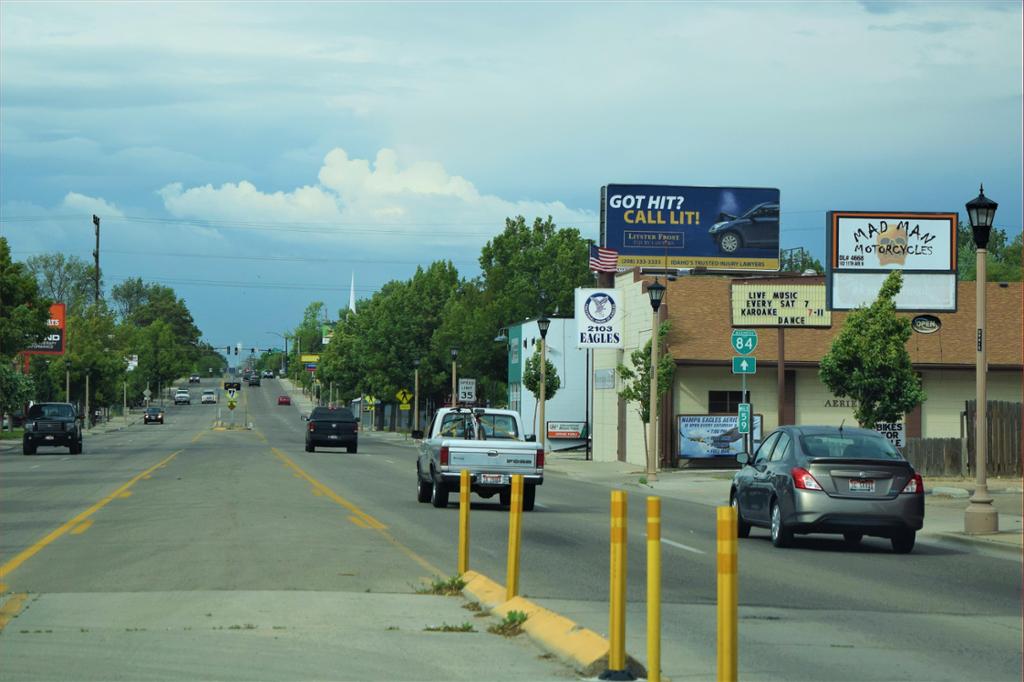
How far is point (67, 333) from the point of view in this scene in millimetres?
106062

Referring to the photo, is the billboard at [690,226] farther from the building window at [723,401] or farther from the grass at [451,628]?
the grass at [451,628]

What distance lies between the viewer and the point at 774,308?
40969 millimetres

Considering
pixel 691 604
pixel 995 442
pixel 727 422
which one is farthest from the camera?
pixel 727 422

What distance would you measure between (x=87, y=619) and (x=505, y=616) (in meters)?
3.34

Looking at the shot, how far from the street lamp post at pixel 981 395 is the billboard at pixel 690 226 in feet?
130

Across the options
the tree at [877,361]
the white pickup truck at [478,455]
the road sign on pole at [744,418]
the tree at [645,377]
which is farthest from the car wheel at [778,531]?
the tree at [645,377]

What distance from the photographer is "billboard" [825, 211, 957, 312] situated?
3812 cm

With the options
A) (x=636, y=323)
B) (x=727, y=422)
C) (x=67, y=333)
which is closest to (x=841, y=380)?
(x=727, y=422)

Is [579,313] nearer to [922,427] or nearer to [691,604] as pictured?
[922,427]

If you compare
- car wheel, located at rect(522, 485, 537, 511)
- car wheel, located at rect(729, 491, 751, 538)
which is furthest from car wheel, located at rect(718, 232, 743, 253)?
car wheel, located at rect(729, 491, 751, 538)

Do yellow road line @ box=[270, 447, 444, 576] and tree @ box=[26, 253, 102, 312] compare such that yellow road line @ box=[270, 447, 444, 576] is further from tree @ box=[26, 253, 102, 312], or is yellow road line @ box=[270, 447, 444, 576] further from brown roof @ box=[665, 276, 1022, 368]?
tree @ box=[26, 253, 102, 312]

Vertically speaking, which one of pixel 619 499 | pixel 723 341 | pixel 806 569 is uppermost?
pixel 723 341

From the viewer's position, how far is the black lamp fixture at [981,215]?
21219mm

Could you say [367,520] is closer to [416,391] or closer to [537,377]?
[537,377]
